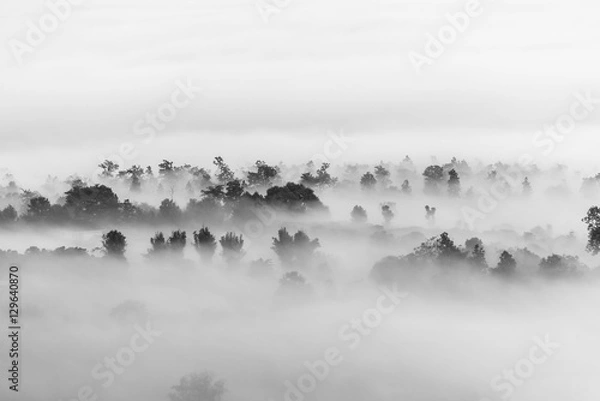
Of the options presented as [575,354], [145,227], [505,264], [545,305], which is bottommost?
[575,354]

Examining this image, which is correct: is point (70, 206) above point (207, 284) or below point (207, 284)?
above

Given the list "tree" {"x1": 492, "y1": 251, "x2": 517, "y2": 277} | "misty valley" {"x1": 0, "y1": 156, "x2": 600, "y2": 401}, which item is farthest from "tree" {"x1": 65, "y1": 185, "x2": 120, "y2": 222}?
"tree" {"x1": 492, "y1": 251, "x2": 517, "y2": 277}

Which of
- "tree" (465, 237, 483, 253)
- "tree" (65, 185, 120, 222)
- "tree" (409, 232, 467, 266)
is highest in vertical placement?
"tree" (65, 185, 120, 222)

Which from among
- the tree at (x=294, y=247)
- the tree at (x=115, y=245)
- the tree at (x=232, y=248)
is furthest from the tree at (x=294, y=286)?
the tree at (x=115, y=245)

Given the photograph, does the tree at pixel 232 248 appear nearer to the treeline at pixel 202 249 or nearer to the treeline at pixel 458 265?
the treeline at pixel 202 249

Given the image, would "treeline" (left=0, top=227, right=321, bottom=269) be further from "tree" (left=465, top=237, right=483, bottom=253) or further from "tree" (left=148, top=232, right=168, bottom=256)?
"tree" (left=465, top=237, right=483, bottom=253)

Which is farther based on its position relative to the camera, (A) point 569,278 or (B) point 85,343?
(A) point 569,278

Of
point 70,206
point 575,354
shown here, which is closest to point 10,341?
point 575,354

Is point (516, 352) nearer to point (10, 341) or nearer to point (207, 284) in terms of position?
point (207, 284)
